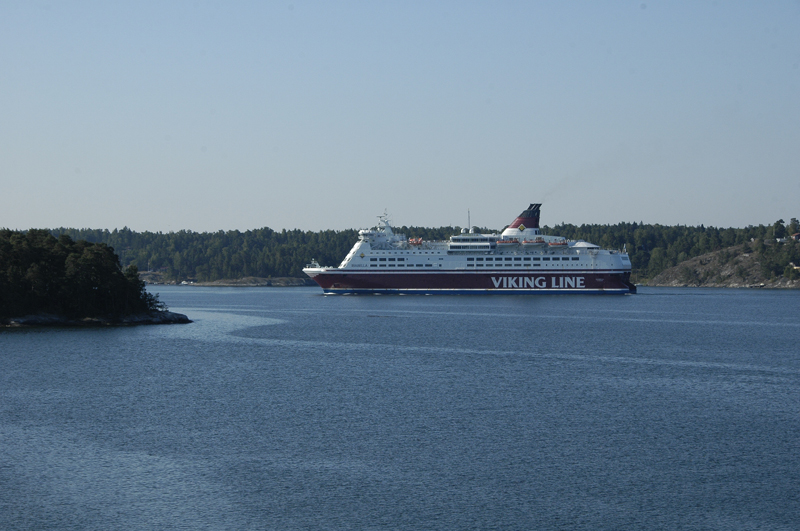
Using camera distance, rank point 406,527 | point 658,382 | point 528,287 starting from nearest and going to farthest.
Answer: point 406,527, point 658,382, point 528,287

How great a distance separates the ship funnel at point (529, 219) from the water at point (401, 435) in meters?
53.9

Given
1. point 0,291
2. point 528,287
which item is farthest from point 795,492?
point 528,287

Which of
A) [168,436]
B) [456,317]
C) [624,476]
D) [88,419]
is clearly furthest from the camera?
[456,317]

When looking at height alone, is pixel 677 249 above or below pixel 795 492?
above

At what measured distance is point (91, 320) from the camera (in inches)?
2269

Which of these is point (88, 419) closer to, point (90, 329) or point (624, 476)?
point (624, 476)

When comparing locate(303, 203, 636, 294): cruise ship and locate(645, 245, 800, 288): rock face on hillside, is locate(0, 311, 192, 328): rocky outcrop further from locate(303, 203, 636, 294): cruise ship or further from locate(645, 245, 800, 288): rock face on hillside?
locate(645, 245, 800, 288): rock face on hillside

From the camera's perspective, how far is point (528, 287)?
95312 millimetres

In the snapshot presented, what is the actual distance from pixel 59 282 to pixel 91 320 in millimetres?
3627

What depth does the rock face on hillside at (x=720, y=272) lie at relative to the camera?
160125mm

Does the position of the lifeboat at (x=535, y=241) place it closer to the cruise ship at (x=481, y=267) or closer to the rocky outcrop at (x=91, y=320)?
the cruise ship at (x=481, y=267)

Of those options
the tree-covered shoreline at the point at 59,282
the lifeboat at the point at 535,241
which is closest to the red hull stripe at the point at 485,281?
the lifeboat at the point at 535,241

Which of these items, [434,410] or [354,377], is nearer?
[434,410]

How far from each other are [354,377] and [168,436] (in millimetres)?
11658
